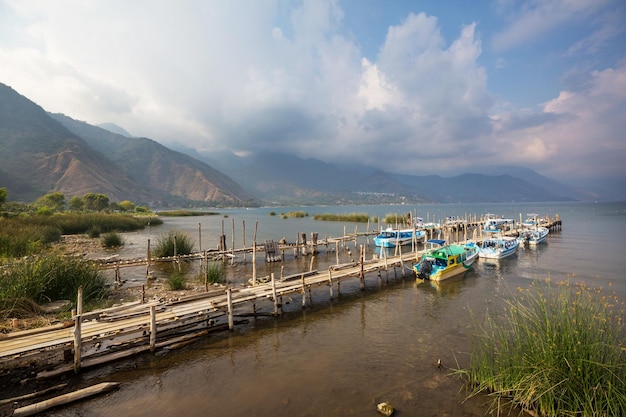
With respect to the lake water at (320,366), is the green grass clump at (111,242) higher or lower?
higher

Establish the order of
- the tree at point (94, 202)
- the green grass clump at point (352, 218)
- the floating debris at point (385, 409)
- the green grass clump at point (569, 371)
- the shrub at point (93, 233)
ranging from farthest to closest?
the tree at point (94, 202) < the green grass clump at point (352, 218) < the shrub at point (93, 233) < the floating debris at point (385, 409) < the green grass clump at point (569, 371)

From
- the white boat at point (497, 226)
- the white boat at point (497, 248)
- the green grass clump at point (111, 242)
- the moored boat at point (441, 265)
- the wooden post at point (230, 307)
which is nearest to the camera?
the wooden post at point (230, 307)

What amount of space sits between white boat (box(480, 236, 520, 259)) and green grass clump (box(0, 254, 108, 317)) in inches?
1416

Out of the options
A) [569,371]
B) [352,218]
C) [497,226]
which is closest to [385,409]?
[569,371]

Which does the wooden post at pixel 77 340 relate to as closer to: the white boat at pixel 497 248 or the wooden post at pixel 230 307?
the wooden post at pixel 230 307

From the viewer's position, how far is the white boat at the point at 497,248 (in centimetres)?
3263

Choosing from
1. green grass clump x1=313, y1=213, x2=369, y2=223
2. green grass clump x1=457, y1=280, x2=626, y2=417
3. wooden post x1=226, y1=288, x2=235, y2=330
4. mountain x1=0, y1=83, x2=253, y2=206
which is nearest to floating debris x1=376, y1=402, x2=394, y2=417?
green grass clump x1=457, y1=280, x2=626, y2=417

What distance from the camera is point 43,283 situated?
14125 millimetres

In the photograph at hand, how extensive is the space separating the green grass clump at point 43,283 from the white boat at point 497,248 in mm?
35960

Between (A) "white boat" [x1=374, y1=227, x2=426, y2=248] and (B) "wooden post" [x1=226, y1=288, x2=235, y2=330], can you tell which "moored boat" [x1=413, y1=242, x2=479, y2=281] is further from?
(B) "wooden post" [x1=226, y1=288, x2=235, y2=330]

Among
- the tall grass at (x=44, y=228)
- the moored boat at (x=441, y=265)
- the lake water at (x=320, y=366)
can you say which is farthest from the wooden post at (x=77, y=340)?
the moored boat at (x=441, y=265)

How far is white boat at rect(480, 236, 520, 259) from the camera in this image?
3263 centimetres

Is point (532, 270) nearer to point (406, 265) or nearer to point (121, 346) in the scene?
point (406, 265)

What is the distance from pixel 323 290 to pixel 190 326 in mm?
9734
